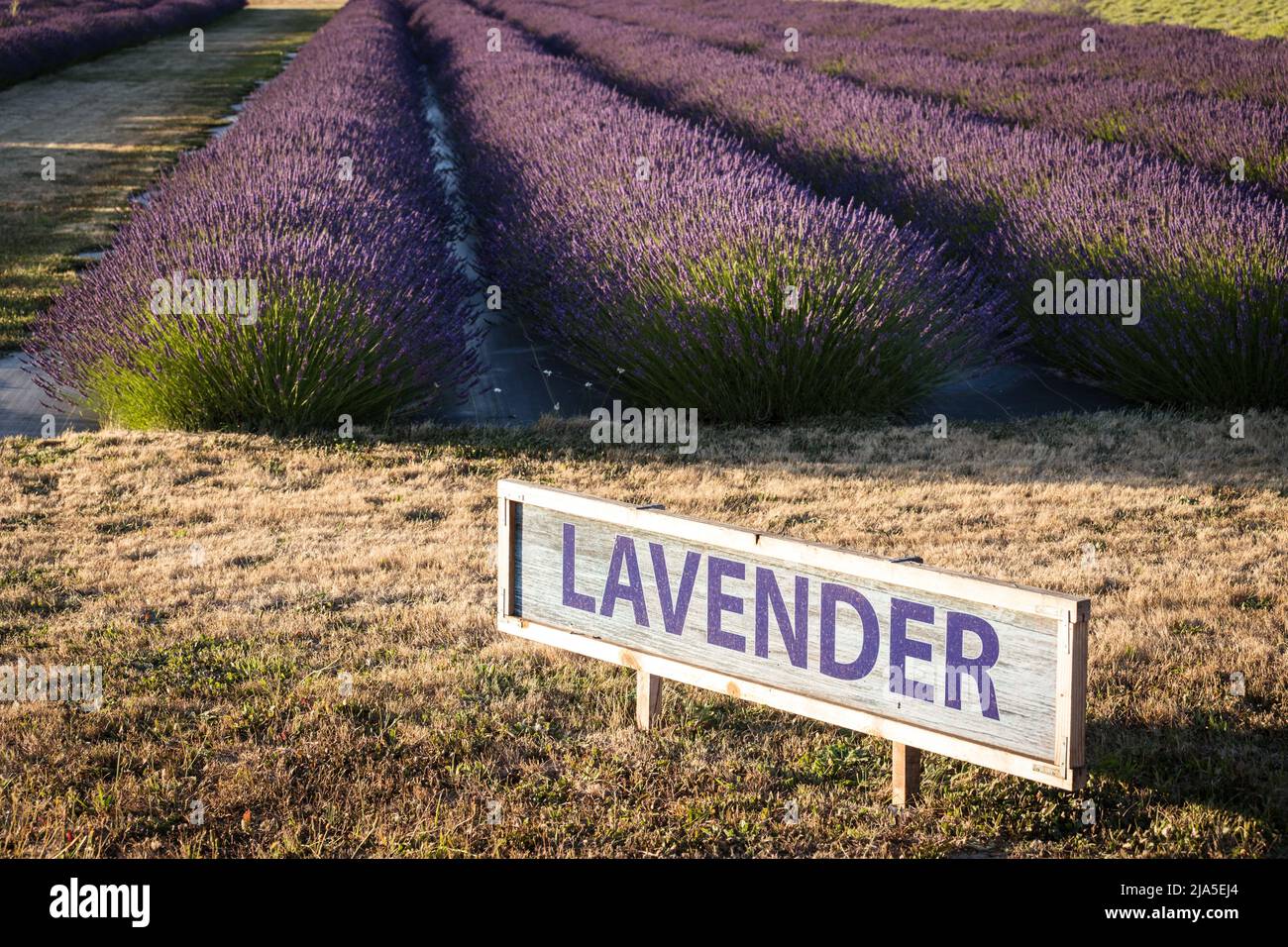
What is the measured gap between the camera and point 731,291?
17.6ft

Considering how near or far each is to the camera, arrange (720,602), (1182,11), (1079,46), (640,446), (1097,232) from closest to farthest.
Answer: (720,602) < (640,446) < (1097,232) < (1079,46) < (1182,11)

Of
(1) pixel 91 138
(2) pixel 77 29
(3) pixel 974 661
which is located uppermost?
(2) pixel 77 29

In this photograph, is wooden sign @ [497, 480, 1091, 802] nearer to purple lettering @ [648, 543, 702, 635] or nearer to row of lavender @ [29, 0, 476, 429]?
purple lettering @ [648, 543, 702, 635]

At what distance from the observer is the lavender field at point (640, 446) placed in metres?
2.49

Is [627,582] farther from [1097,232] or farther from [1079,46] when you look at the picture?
[1079,46]

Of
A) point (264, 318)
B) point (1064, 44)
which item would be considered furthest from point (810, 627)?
point (1064, 44)

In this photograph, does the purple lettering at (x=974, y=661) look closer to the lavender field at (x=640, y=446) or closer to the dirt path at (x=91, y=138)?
the lavender field at (x=640, y=446)

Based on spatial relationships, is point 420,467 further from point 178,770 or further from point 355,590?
point 178,770

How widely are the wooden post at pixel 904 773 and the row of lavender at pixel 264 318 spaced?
325 centimetres

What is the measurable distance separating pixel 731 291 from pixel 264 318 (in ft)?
6.09

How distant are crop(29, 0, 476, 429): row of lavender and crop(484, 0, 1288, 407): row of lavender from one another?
8.89 feet

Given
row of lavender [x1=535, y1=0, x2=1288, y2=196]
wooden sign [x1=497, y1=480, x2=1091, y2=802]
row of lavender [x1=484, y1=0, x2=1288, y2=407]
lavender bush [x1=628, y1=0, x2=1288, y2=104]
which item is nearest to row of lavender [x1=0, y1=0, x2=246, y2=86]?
lavender bush [x1=628, y1=0, x2=1288, y2=104]

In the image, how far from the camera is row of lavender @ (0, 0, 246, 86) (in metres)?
21.2
